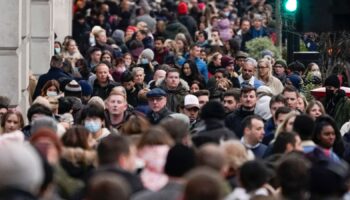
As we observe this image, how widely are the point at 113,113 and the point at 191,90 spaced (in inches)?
172

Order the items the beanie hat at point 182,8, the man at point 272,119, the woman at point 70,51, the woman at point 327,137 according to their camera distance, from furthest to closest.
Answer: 1. the beanie hat at point 182,8
2. the woman at point 70,51
3. the man at point 272,119
4. the woman at point 327,137

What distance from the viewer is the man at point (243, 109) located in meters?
18.7

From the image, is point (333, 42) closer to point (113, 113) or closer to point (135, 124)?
point (113, 113)

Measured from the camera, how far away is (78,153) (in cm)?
1391

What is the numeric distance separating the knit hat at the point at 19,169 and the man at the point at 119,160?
67.2 inches

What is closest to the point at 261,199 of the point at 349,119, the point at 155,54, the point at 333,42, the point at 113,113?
the point at 113,113

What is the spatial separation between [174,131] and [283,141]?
4.12 ft

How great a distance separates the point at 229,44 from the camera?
32562 mm

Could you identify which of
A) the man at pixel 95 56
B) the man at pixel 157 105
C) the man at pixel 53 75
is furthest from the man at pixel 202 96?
the man at pixel 95 56

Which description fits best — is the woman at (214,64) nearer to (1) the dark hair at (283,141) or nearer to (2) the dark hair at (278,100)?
(2) the dark hair at (278,100)

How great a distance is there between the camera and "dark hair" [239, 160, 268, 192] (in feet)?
40.4

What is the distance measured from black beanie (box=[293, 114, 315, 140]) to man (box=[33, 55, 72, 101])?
8083mm

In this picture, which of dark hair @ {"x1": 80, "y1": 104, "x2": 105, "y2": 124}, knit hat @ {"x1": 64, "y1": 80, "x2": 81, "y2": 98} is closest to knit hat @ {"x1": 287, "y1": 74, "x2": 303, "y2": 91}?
knit hat @ {"x1": 64, "y1": 80, "x2": 81, "y2": 98}

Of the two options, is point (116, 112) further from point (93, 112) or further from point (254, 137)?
point (254, 137)
